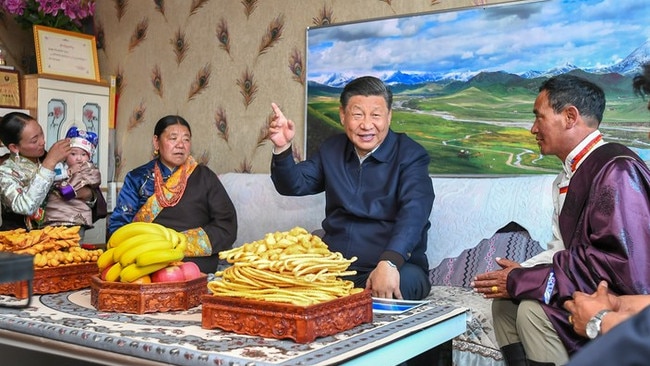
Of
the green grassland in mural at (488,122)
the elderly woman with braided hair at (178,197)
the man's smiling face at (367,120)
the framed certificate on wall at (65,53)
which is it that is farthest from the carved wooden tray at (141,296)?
the framed certificate on wall at (65,53)

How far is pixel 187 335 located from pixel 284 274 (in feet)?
0.96

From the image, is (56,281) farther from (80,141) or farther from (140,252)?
(80,141)

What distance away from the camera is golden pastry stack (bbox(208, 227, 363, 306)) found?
182cm

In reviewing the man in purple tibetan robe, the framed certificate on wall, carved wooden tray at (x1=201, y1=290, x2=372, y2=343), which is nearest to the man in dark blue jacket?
the man in purple tibetan robe

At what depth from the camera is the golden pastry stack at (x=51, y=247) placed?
245cm

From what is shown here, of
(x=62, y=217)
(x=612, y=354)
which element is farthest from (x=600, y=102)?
(x=62, y=217)

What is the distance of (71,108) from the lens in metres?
4.79

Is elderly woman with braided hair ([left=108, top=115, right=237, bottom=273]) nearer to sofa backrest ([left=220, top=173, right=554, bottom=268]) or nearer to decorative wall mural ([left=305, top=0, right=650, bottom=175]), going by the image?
sofa backrest ([left=220, top=173, right=554, bottom=268])

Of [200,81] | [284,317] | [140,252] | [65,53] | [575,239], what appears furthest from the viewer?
[65,53]

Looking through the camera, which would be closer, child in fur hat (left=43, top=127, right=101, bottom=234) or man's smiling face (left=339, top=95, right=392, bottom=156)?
man's smiling face (left=339, top=95, right=392, bottom=156)

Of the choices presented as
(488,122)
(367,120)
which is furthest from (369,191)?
(488,122)

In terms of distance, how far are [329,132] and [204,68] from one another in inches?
43.4

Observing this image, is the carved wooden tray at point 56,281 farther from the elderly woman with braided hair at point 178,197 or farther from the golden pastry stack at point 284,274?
the elderly woman with braided hair at point 178,197

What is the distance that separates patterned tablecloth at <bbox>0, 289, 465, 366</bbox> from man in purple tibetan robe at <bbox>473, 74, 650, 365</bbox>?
0.26m
